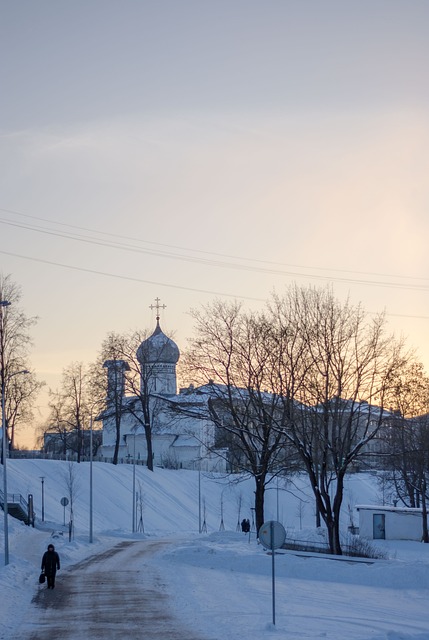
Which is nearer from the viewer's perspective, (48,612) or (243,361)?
(48,612)

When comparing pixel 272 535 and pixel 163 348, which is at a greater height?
pixel 163 348

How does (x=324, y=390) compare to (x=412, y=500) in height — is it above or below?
above

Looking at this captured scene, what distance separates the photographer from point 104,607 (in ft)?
77.8

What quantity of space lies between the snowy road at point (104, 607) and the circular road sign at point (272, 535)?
2.72 m

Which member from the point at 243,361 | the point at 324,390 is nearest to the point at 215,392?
the point at 243,361

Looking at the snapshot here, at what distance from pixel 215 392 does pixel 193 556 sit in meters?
11.3

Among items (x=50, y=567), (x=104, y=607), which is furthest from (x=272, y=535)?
(x=50, y=567)

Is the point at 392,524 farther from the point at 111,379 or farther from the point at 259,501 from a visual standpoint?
the point at 111,379

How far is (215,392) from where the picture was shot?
152 ft

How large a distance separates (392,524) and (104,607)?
3625 cm

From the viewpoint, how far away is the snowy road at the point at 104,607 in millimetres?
19562

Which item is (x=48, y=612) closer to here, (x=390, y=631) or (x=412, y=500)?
(x=390, y=631)

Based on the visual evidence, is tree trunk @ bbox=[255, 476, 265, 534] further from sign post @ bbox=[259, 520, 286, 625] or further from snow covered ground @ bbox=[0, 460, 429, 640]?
sign post @ bbox=[259, 520, 286, 625]

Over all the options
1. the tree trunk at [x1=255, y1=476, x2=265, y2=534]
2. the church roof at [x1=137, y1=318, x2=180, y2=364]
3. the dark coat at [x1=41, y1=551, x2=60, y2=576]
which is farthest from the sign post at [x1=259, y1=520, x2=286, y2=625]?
the church roof at [x1=137, y1=318, x2=180, y2=364]
